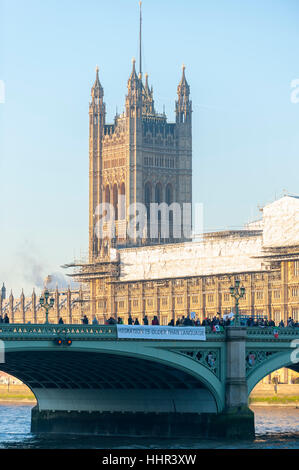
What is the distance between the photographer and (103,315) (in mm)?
183125

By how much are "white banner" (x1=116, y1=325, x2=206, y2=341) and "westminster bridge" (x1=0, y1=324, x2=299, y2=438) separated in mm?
311

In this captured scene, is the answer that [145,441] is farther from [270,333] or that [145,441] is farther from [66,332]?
[66,332]

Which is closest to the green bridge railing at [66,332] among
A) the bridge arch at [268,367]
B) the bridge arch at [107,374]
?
the bridge arch at [107,374]

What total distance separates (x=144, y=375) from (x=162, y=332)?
6.30 m

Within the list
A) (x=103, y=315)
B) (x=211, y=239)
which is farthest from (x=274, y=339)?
(x=103, y=315)

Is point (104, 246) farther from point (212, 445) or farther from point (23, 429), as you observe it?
point (212, 445)

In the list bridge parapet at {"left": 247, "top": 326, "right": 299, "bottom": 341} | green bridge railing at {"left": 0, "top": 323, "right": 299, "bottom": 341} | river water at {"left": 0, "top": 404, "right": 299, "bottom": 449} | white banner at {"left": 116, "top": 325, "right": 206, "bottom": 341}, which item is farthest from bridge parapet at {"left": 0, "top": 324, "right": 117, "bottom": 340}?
bridge parapet at {"left": 247, "top": 326, "right": 299, "bottom": 341}

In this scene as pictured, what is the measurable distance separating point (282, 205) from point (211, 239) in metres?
18.3

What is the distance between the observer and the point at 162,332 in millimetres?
81625

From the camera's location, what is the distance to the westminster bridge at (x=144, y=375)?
78.9 meters

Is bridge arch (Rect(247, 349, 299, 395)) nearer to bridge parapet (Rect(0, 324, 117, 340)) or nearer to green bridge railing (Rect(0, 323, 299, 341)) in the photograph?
green bridge railing (Rect(0, 323, 299, 341))

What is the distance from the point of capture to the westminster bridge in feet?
259

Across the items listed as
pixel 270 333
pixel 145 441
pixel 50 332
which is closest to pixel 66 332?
pixel 50 332

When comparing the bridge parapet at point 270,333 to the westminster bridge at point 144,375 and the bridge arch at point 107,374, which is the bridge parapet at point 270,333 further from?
the bridge arch at point 107,374
